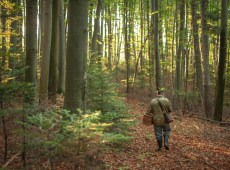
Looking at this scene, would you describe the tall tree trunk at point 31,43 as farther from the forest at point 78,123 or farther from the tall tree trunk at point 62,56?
the tall tree trunk at point 62,56

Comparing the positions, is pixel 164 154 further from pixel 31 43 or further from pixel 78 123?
pixel 31 43

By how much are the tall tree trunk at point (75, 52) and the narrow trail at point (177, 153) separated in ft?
5.44

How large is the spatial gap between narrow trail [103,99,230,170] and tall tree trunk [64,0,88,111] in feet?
5.44

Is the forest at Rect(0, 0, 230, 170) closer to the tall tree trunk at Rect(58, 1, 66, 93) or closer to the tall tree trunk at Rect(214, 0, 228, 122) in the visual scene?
the tall tree trunk at Rect(214, 0, 228, 122)

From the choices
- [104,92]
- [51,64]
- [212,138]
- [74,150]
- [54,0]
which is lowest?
[212,138]

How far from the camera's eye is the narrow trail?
7070 millimetres

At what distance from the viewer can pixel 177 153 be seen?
827 cm

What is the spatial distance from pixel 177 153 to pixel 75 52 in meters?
4.57

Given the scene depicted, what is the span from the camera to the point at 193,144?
9.66 m

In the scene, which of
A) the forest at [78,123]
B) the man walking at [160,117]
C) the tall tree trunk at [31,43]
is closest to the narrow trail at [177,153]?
the forest at [78,123]

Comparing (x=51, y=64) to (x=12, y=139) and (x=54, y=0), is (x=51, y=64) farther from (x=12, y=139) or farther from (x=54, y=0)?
(x=12, y=139)

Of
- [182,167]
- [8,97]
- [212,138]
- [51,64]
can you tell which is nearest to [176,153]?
[182,167]

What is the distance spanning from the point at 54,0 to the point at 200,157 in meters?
8.51

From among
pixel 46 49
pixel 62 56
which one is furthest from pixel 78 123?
pixel 62 56
